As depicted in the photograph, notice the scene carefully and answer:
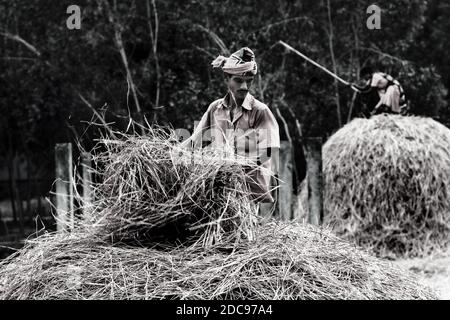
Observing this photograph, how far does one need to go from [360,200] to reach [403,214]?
1.70 ft

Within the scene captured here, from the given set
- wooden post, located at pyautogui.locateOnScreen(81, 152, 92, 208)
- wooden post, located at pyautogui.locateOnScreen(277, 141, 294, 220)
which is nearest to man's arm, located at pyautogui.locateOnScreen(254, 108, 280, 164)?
wooden post, located at pyautogui.locateOnScreen(81, 152, 92, 208)

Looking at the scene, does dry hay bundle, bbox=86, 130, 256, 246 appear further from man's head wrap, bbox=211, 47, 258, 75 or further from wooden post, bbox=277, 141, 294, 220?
wooden post, bbox=277, 141, 294, 220

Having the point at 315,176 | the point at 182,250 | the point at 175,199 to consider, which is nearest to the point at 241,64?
the point at 175,199

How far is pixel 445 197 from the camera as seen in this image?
8.47 meters

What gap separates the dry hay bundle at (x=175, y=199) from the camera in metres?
3.20

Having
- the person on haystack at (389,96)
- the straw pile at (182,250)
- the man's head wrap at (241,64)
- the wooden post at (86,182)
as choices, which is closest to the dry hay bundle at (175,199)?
the straw pile at (182,250)

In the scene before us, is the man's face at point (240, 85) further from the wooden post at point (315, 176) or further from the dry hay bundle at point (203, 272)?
the wooden post at point (315, 176)

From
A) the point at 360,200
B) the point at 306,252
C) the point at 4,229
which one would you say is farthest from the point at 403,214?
the point at 4,229

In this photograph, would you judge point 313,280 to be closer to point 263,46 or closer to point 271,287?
point 271,287

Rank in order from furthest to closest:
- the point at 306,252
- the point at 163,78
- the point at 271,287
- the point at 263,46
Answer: the point at 263,46 < the point at 163,78 < the point at 306,252 < the point at 271,287

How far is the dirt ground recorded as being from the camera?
6621 millimetres

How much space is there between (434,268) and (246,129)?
3929 millimetres

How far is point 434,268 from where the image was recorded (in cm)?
748

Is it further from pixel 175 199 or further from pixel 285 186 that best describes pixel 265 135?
pixel 285 186
